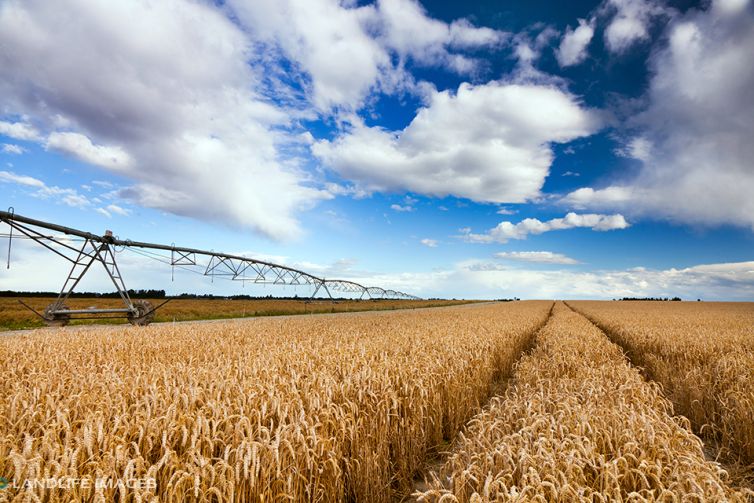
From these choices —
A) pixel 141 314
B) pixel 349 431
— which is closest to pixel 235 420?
pixel 349 431

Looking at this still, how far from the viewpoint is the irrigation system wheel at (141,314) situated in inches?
898

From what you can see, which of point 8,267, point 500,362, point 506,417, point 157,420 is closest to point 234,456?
point 157,420

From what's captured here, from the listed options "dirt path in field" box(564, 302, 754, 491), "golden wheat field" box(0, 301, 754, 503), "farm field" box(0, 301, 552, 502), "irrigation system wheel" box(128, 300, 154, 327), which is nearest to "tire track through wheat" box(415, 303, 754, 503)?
"golden wheat field" box(0, 301, 754, 503)

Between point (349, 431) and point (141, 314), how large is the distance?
2371 centimetres

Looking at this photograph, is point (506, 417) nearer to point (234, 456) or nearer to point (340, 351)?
point (234, 456)

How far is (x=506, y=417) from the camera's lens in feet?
15.5

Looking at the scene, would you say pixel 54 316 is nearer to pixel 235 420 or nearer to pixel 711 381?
pixel 235 420

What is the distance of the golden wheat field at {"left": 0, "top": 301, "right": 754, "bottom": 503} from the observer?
9.39ft

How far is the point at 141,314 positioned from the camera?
23.3 metres

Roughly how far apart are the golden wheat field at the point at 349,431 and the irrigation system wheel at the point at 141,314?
13.3 metres

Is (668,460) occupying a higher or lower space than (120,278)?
lower

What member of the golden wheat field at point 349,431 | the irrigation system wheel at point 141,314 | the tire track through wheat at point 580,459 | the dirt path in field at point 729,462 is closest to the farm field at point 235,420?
the golden wheat field at point 349,431

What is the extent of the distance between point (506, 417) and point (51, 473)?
15.2 feet

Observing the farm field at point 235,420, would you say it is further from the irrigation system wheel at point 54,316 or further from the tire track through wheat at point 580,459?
the irrigation system wheel at point 54,316
